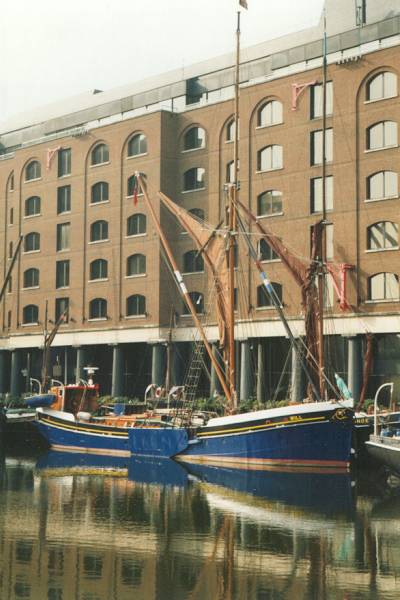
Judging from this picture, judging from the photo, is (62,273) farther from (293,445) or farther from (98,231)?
(293,445)

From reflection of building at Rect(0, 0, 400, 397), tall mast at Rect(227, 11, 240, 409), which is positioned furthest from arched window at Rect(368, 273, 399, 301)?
tall mast at Rect(227, 11, 240, 409)

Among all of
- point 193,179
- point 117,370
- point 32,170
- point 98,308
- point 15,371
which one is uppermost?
point 32,170

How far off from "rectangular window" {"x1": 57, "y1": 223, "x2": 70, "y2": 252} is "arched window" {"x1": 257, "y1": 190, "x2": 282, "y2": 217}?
19.6 meters

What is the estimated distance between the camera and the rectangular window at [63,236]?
81188 mm

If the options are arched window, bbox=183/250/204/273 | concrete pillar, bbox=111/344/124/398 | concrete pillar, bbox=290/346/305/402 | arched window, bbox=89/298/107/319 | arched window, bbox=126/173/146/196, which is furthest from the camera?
arched window, bbox=89/298/107/319

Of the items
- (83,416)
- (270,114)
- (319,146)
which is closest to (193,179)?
(270,114)

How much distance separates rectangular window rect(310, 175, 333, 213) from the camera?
64.2 metres

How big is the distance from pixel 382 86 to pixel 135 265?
23221 millimetres

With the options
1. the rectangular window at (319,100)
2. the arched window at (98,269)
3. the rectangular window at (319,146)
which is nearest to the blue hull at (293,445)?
the rectangular window at (319,146)

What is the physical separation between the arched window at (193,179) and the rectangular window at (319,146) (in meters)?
10.1

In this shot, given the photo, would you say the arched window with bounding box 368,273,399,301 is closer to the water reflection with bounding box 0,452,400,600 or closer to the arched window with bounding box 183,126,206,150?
the arched window with bounding box 183,126,206,150

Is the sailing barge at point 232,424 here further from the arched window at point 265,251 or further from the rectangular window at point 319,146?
the rectangular window at point 319,146

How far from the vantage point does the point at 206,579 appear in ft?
78.9

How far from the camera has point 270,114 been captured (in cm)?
6800
